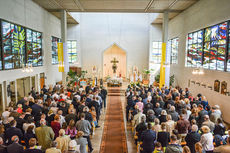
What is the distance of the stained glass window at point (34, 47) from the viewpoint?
499 inches

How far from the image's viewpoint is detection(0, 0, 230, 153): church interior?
16.3ft

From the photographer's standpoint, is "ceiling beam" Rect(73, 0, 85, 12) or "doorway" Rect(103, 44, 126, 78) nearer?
"ceiling beam" Rect(73, 0, 85, 12)

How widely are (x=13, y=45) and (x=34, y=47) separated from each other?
3015 mm

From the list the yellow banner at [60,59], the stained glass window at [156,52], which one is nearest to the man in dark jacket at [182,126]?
the yellow banner at [60,59]

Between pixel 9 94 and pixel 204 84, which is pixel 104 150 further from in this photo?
pixel 204 84

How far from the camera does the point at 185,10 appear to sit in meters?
14.5

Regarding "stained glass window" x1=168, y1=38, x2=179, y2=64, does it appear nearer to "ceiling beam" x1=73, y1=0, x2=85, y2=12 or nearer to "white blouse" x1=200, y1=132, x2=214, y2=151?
"ceiling beam" x1=73, y1=0, x2=85, y2=12

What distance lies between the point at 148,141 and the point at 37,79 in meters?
11.3

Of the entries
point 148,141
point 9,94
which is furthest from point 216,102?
point 9,94

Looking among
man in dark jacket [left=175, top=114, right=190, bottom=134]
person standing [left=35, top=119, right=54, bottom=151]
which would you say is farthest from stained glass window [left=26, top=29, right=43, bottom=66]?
man in dark jacket [left=175, top=114, right=190, bottom=134]

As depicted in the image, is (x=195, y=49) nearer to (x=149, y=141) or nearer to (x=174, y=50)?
(x=174, y=50)

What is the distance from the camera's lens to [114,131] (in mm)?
7957

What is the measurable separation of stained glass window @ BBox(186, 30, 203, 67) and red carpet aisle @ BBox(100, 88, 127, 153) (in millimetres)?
5956

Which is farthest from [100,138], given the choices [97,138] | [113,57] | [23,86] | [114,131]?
[113,57]
